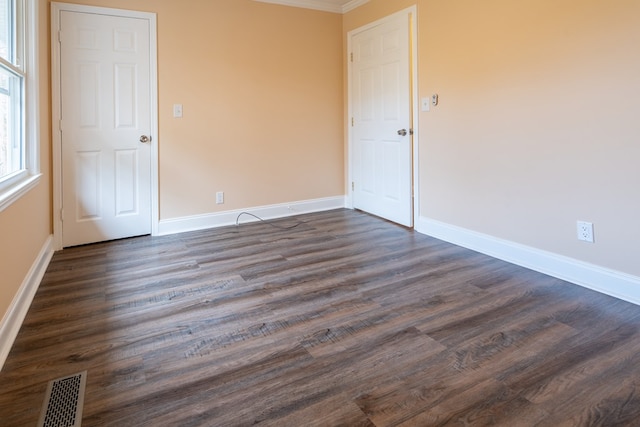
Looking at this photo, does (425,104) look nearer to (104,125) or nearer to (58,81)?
(104,125)

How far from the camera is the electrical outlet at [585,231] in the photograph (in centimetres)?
254

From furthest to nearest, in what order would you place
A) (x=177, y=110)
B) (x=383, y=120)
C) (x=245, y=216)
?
(x=245, y=216) < (x=383, y=120) < (x=177, y=110)

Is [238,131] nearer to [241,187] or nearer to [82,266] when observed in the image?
[241,187]

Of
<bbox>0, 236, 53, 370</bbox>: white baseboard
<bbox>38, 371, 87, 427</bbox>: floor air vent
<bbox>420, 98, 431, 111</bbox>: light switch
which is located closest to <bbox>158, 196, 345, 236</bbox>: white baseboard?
<bbox>0, 236, 53, 370</bbox>: white baseboard

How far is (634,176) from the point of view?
7.50 ft

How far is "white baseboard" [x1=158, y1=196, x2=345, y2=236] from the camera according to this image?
4.04 m

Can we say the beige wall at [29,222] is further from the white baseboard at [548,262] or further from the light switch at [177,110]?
the white baseboard at [548,262]

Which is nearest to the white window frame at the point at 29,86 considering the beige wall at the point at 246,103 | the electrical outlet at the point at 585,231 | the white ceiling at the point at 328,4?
the beige wall at the point at 246,103

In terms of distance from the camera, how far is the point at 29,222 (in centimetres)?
257

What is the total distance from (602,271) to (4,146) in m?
3.64

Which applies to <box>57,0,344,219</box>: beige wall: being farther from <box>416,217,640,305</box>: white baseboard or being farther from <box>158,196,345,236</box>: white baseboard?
<box>416,217,640,305</box>: white baseboard

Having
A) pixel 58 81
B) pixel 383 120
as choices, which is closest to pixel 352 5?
pixel 383 120

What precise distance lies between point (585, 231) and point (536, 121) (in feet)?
2.62

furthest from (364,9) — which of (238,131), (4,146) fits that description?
(4,146)
